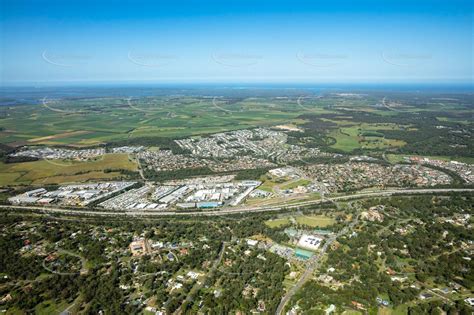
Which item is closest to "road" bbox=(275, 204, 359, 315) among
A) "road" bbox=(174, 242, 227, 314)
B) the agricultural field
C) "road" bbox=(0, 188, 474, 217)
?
"road" bbox=(174, 242, 227, 314)

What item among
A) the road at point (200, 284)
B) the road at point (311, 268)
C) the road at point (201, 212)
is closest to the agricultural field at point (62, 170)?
the road at point (201, 212)

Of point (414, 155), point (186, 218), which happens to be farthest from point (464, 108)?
point (186, 218)

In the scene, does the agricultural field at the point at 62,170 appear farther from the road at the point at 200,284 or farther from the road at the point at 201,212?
the road at the point at 200,284

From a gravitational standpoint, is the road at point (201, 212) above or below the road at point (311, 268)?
above

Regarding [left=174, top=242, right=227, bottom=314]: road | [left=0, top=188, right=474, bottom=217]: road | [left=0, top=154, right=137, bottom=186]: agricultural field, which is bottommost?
[left=174, top=242, right=227, bottom=314]: road

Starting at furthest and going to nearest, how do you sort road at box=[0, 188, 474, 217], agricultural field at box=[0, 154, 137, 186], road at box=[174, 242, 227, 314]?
1. agricultural field at box=[0, 154, 137, 186]
2. road at box=[0, 188, 474, 217]
3. road at box=[174, 242, 227, 314]

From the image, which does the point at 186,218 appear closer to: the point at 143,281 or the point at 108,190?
the point at 143,281

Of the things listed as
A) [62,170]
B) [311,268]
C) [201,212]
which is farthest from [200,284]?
[62,170]

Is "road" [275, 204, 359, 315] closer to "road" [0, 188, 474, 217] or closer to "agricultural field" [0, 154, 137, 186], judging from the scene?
"road" [0, 188, 474, 217]
